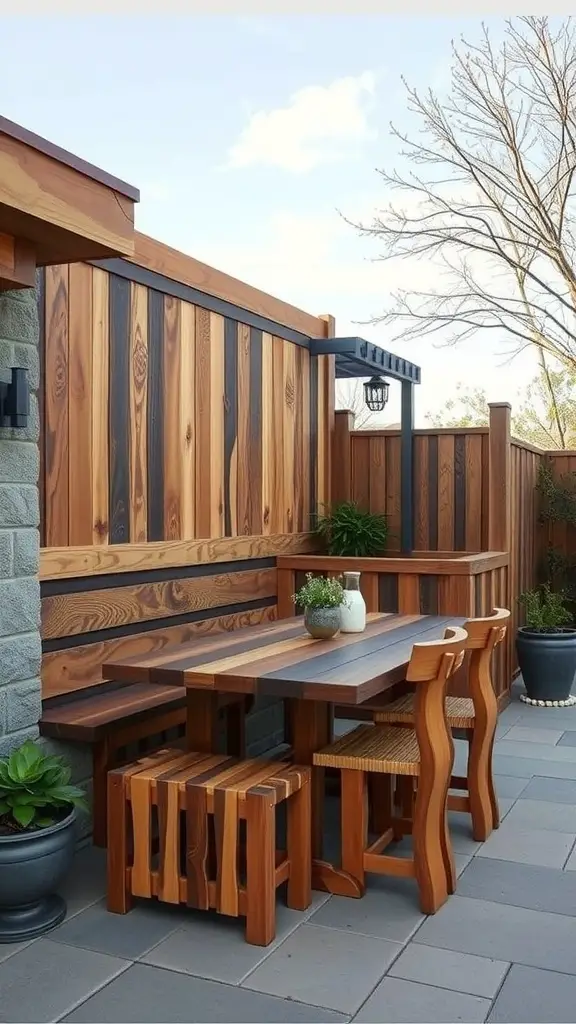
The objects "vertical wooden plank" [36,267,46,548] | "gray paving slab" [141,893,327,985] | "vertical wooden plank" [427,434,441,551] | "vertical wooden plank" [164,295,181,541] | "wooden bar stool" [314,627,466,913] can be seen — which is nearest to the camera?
"gray paving slab" [141,893,327,985]

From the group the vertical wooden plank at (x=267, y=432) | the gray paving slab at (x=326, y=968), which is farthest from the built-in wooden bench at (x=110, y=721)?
the vertical wooden plank at (x=267, y=432)

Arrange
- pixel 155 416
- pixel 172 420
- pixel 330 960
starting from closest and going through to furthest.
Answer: pixel 330 960 → pixel 155 416 → pixel 172 420

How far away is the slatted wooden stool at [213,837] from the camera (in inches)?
105

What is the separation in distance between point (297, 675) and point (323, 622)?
730 mm

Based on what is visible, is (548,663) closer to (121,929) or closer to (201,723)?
(201,723)

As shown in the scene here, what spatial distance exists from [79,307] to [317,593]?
142cm

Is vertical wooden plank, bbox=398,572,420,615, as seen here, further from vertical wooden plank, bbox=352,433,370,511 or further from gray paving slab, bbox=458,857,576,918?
gray paving slab, bbox=458,857,576,918

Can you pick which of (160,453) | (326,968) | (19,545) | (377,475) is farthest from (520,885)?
(377,475)

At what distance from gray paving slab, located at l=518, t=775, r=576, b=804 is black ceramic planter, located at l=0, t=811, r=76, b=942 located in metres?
2.13

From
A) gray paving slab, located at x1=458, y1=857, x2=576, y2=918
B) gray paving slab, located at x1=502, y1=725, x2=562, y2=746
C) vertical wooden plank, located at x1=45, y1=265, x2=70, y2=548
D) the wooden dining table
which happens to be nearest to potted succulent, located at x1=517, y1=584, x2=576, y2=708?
gray paving slab, located at x1=502, y1=725, x2=562, y2=746

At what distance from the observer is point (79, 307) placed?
143 inches

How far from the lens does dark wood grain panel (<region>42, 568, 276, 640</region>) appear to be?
138 inches

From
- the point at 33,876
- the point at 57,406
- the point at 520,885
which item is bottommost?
the point at 520,885

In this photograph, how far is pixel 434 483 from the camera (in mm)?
6039
